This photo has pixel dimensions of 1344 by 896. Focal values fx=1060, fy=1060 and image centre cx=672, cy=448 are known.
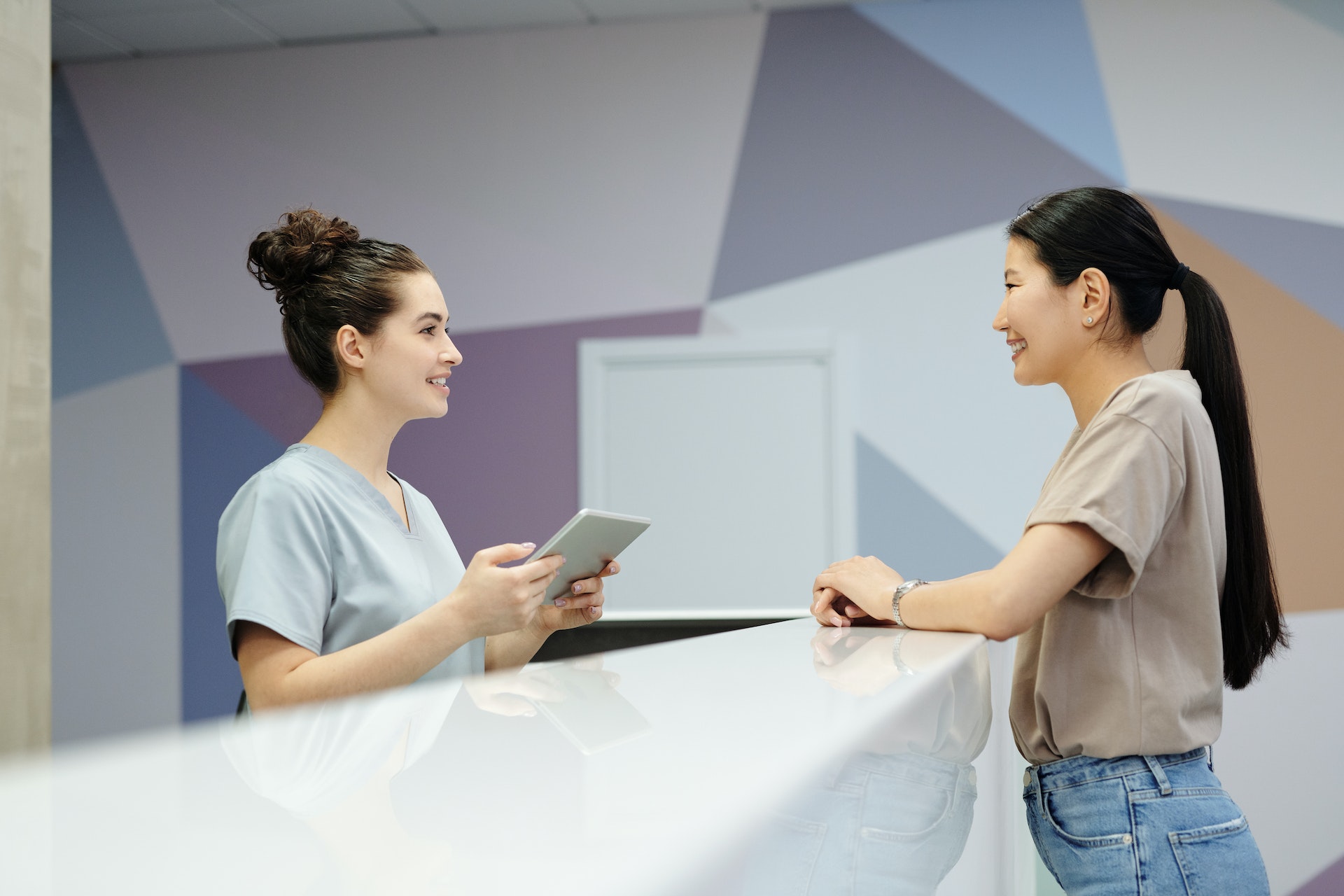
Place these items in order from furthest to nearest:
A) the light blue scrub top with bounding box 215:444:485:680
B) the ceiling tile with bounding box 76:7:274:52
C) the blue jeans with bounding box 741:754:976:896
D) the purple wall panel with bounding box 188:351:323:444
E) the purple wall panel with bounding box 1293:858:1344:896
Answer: the purple wall panel with bounding box 188:351:323:444, the ceiling tile with bounding box 76:7:274:52, the purple wall panel with bounding box 1293:858:1344:896, the light blue scrub top with bounding box 215:444:485:680, the blue jeans with bounding box 741:754:976:896

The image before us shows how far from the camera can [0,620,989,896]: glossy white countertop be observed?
37cm

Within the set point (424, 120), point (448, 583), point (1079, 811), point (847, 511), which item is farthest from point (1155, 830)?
point (424, 120)

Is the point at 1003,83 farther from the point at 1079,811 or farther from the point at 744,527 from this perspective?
the point at 1079,811

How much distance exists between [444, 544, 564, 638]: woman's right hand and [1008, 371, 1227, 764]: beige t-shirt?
66 centimetres

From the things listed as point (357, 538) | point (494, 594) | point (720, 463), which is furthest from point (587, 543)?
point (720, 463)

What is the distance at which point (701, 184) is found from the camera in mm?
4445

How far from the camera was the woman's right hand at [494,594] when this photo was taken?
1424mm

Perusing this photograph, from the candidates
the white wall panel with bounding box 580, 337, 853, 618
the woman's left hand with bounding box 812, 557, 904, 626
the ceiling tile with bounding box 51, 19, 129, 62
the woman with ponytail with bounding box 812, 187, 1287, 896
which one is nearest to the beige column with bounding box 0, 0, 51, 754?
the woman's left hand with bounding box 812, 557, 904, 626

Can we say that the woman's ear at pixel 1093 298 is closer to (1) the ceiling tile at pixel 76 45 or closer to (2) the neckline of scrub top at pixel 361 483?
(2) the neckline of scrub top at pixel 361 483

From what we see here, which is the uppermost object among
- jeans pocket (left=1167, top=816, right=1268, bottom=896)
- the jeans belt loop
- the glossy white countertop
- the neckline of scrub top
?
the neckline of scrub top

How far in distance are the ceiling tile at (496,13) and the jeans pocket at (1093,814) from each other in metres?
3.90

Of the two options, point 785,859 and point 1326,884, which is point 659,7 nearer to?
point 1326,884

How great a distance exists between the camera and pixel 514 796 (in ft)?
1.54

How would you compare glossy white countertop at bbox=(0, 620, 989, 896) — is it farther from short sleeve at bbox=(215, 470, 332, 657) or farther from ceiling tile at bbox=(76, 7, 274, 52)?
ceiling tile at bbox=(76, 7, 274, 52)
